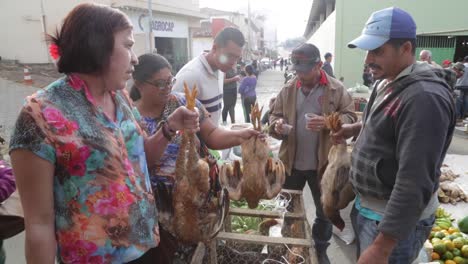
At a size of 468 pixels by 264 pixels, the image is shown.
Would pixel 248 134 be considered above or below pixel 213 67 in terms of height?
below

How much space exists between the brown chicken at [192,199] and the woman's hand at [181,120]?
0.19 feet

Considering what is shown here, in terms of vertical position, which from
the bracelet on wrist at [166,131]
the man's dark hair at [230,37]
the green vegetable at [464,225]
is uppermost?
the man's dark hair at [230,37]

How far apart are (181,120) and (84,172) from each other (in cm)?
59

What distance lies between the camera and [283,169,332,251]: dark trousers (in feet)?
10.5

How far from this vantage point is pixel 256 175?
7.45 feet

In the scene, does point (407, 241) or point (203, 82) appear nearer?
point (407, 241)

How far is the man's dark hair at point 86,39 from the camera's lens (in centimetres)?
126

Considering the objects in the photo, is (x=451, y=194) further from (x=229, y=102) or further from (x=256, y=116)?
(x=229, y=102)

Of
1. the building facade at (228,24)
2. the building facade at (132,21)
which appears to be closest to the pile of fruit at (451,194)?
the building facade at (132,21)

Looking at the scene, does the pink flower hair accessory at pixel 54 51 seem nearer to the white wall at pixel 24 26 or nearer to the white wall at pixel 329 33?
the white wall at pixel 329 33

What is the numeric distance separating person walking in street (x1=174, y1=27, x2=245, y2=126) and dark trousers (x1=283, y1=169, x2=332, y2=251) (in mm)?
1027

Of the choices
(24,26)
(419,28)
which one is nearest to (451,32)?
(419,28)

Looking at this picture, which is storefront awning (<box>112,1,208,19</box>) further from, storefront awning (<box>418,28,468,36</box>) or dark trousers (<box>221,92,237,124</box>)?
storefront awning (<box>418,28,468,36</box>)

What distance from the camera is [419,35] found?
12656 mm
